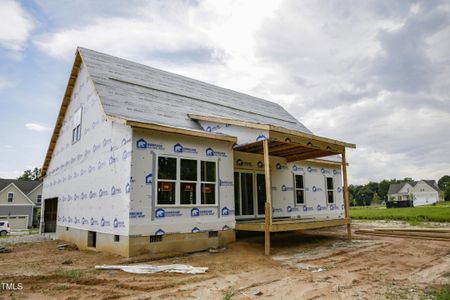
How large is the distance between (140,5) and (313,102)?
13.1 m

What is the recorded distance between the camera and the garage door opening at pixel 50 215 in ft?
59.3

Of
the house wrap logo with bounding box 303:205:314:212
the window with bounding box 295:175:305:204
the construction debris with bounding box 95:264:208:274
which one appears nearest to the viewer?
the construction debris with bounding box 95:264:208:274

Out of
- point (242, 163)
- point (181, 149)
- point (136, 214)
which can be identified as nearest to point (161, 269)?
point (136, 214)

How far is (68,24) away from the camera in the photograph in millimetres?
11156

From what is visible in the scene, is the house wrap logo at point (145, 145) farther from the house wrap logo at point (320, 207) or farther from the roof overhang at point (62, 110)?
the house wrap logo at point (320, 207)

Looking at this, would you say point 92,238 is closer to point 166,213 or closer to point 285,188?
point 166,213

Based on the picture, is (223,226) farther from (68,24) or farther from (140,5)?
(68,24)

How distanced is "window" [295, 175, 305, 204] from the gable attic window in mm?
Answer: 10260

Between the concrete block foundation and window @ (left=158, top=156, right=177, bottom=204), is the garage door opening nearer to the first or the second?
the concrete block foundation

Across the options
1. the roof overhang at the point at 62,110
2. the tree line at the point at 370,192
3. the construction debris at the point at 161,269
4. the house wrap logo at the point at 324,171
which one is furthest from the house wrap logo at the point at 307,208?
the tree line at the point at 370,192

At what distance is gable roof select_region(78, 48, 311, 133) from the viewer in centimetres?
1045

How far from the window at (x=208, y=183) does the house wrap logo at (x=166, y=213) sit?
96 cm

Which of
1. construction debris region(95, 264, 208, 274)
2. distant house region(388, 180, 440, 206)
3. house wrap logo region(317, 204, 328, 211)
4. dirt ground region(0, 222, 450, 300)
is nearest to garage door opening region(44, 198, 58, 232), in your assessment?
dirt ground region(0, 222, 450, 300)

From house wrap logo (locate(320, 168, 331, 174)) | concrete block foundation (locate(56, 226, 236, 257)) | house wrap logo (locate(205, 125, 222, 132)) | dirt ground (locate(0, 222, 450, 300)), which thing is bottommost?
dirt ground (locate(0, 222, 450, 300))
